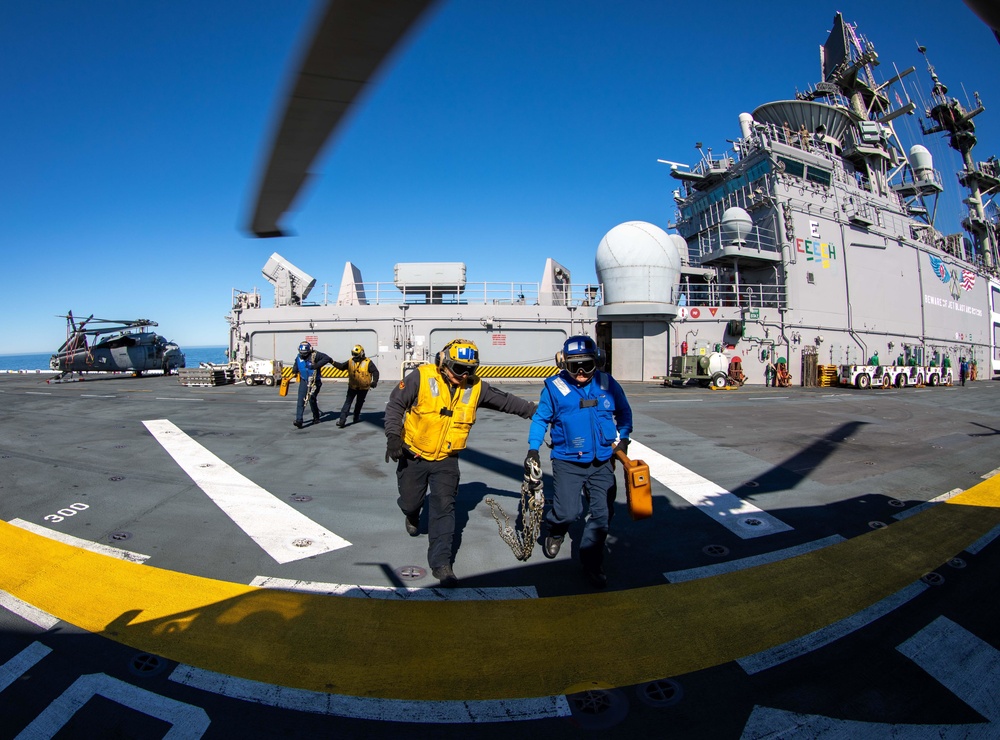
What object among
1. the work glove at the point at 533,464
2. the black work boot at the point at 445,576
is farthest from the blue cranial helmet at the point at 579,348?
the black work boot at the point at 445,576

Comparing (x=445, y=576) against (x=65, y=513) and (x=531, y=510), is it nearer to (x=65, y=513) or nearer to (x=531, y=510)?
(x=531, y=510)

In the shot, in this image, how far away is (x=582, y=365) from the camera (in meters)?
3.69

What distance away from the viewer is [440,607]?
3.04m

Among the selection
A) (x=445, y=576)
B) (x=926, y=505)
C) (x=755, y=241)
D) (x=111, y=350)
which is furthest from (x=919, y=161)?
(x=111, y=350)

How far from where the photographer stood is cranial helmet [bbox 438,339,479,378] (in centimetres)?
368

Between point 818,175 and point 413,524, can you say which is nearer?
point 413,524

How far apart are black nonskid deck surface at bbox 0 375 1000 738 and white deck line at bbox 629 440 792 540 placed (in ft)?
0.17

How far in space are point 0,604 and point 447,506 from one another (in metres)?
2.90

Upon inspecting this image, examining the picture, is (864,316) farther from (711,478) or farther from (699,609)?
(699,609)

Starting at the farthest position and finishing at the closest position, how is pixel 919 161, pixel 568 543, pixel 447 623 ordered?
pixel 919 161
pixel 568 543
pixel 447 623

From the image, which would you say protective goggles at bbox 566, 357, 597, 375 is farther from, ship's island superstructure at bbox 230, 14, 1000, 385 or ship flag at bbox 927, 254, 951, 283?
ship flag at bbox 927, 254, 951, 283

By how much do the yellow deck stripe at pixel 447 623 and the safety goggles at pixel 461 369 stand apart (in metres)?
1.67

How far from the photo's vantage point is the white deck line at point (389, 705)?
7.01ft

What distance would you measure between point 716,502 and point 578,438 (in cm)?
259
